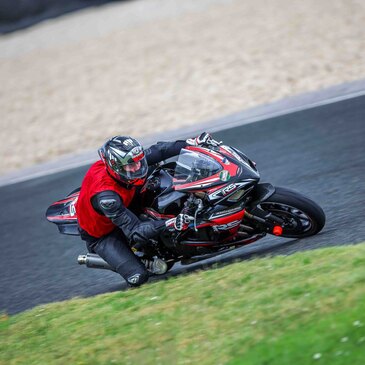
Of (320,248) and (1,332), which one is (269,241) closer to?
(320,248)

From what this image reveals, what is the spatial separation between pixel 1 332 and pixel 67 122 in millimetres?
7506

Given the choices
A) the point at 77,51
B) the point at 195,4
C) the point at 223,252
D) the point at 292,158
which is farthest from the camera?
the point at 195,4

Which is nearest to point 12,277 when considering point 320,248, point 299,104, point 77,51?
point 320,248

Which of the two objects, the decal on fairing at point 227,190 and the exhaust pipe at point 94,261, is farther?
the exhaust pipe at point 94,261

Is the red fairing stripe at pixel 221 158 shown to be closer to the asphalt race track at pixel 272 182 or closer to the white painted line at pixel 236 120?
the asphalt race track at pixel 272 182

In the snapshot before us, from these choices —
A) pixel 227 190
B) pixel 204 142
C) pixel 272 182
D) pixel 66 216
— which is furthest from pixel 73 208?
pixel 272 182

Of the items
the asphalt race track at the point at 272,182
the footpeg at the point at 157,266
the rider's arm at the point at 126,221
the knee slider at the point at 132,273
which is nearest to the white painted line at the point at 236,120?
the asphalt race track at the point at 272,182

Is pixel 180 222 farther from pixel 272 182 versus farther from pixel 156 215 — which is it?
pixel 272 182

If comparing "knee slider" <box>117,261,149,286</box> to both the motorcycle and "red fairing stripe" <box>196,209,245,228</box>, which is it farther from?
"red fairing stripe" <box>196,209,245,228</box>

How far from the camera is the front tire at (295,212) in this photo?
6.67 meters

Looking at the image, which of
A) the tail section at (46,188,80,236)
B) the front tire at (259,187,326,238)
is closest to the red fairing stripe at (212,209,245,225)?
the front tire at (259,187,326,238)

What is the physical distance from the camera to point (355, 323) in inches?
184

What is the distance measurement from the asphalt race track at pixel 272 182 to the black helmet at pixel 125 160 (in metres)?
1.34

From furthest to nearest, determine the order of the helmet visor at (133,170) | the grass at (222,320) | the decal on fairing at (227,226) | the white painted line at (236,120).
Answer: the white painted line at (236,120) → the decal on fairing at (227,226) → the helmet visor at (133,170) → the grass at (222,320)
